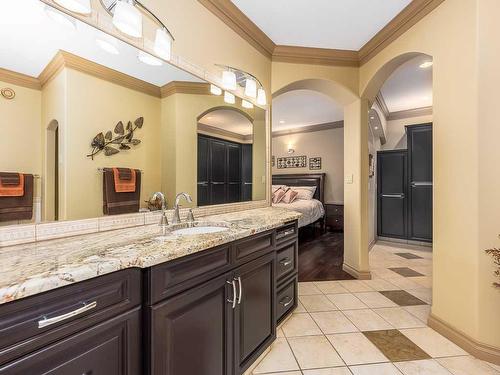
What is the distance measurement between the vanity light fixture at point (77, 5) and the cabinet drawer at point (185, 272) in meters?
1.34

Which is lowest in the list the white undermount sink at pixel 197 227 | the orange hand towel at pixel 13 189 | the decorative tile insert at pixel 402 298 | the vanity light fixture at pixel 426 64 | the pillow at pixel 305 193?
the decorative tile insert at pixel 402 298

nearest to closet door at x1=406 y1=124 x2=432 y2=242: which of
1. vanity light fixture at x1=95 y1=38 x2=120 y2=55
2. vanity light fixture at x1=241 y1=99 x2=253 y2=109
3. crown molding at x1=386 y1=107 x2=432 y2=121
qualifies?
crown molding at x1=386 y1=107 x2=432 y2=121

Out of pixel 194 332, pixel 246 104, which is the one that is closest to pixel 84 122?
pixel 194 332

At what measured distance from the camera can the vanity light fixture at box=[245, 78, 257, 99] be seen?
247 cm

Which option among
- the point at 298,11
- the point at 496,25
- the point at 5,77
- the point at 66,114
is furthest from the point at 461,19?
the point at 5,77

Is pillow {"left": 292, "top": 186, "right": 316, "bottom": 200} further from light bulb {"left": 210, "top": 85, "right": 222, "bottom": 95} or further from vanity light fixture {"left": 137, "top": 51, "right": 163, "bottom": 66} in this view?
vanity light fixture {"left": 137, "top": 51, "right": 163, "bottom": 66}

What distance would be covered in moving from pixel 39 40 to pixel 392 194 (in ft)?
17.9

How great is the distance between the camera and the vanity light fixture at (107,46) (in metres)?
1.36

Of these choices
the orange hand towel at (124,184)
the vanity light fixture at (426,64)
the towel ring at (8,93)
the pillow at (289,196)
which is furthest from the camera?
the pillow at (289,196)

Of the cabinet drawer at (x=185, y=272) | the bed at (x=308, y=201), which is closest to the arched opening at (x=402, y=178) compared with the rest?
the bed at (x=308, y=201)

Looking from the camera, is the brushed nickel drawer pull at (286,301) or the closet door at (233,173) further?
the closet door at (233,173)

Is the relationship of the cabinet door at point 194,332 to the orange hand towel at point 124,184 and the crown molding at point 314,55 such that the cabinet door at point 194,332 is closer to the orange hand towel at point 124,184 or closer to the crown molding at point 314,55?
the orange hand towel at point 124,184

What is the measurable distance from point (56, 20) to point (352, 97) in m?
2.97

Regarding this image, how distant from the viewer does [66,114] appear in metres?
1.26
